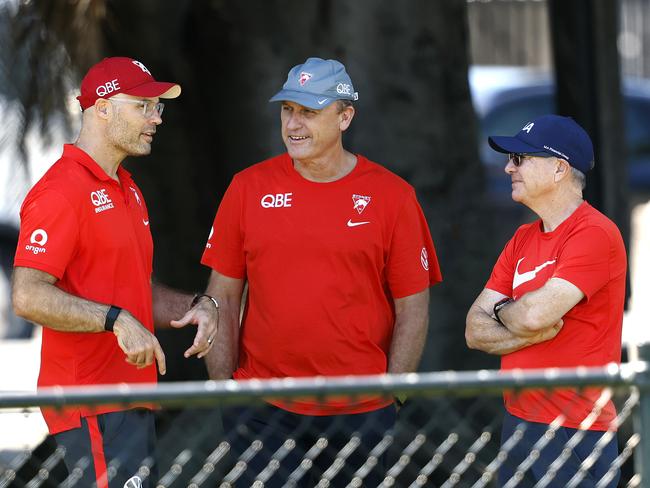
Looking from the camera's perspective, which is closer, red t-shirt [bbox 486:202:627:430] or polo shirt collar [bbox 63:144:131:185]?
red t-shirt [bbox 486:202:627:430]

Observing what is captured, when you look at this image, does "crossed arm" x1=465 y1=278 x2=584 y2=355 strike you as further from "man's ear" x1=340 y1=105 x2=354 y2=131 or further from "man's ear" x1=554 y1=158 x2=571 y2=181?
"man's ear" x1=340 y1=105 x2=354 y2=131

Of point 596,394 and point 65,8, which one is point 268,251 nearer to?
point 596,394

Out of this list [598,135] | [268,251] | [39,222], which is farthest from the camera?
[598,135]

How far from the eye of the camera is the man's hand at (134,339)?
417 centimetres

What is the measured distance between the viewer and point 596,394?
4.39m

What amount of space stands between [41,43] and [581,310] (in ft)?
12.6

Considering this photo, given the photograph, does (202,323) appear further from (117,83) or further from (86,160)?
(117,83)

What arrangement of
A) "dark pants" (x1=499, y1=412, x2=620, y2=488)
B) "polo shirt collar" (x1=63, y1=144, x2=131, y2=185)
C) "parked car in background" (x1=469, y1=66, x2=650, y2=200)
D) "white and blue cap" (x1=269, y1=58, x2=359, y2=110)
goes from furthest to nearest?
"parked car in background" (x1=469, y1=66, x2=650, y2=200) → "white and blue cap" (x1=269, y1=58, x2=359, y2=110) → "polo shirt collar" (x1=63, y1=144, x2=131, y2=185) → "dark pants" (x1=499, y1=412, x2=620, y2=488)

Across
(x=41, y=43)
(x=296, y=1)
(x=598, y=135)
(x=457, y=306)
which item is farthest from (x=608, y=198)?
(x=41, y=43)

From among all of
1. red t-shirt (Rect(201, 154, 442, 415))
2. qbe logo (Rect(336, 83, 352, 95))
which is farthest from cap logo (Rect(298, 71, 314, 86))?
red t-shirt (Rect(201, 154, 442, 415))

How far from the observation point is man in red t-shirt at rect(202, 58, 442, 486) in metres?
4.78

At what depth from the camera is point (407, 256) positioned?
4941 millimetres

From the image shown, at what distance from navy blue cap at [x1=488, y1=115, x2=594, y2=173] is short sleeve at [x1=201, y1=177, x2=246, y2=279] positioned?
42.0 inches

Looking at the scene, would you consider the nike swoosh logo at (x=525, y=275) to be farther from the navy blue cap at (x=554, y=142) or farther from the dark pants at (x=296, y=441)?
the dark pants at (x=296, y=441)
